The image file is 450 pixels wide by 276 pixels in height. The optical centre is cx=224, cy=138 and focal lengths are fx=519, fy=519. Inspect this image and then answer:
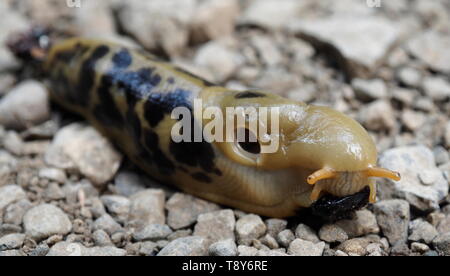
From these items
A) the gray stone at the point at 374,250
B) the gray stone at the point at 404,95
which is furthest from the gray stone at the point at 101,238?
the gray stone at the point at 404,95

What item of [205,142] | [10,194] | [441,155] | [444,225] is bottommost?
[444,225]

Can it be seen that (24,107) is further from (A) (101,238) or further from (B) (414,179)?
(B) (414,179)

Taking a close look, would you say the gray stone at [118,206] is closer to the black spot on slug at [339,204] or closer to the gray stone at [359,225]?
the black spot on slug at [339,204]

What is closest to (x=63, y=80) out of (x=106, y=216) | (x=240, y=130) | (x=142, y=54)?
(x=142, y=54)

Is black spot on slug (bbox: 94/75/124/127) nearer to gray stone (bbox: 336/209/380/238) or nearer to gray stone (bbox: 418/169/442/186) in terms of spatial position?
gray stone (bbox: 336/209/380/238)

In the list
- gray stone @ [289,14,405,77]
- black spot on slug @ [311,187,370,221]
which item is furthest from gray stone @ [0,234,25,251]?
gray stone @ [289,14,405,77]

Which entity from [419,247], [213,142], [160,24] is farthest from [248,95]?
[160,24]

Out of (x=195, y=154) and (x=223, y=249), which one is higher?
(x=195, y=154)
